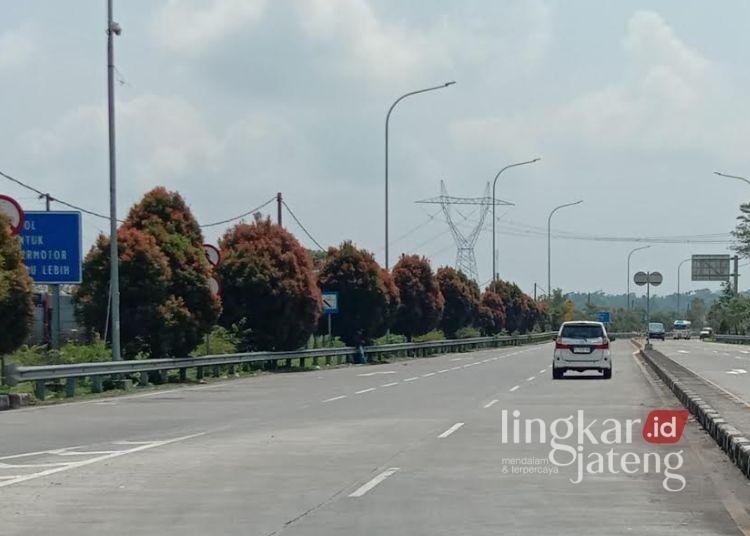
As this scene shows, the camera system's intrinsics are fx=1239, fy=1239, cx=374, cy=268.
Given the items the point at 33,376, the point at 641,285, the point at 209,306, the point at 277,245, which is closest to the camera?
the point at 33,376

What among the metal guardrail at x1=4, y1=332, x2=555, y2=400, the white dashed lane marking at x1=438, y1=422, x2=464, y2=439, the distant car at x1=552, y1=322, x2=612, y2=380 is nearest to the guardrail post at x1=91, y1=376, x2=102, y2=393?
the metal guardrail at x1=4, y1=332, x2=555, y2=400

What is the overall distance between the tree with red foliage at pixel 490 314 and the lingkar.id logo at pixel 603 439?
70762 millimetres

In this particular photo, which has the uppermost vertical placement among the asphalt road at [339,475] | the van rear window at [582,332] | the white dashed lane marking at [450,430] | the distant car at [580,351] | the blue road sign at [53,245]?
the blue road sign at [53,245]

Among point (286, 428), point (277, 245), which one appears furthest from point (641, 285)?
point (286, 428)

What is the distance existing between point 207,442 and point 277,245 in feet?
94.2

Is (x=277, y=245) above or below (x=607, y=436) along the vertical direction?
above

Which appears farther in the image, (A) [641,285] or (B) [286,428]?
(A) [641,285]

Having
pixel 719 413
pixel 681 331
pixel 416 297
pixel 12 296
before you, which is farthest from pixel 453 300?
pixel 681 331

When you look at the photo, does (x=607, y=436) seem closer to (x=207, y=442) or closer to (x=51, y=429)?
(x=207, y=442)

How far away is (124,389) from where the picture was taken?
31.8 metres

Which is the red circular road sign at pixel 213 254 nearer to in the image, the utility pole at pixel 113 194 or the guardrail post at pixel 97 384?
the utility pole at pixel 113 194

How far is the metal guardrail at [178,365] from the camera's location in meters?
26.9

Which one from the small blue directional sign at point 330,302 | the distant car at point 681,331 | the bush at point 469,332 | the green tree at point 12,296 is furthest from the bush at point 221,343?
the distant car at point 681,331

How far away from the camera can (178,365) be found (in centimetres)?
3506
